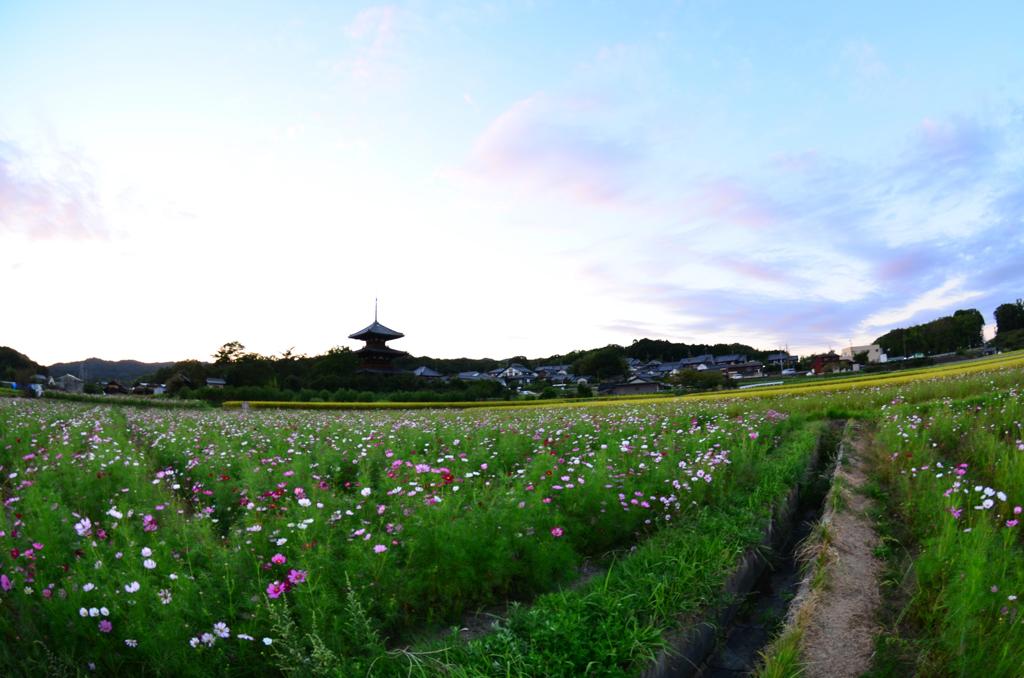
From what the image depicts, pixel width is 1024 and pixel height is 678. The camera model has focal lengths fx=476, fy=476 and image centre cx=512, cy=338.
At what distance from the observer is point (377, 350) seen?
44938mm

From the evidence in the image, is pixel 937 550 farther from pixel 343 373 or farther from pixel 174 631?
pixel 343 373

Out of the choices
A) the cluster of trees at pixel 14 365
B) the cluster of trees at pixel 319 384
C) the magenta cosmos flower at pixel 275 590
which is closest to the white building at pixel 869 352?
the cluster of trees at pixel 319 384

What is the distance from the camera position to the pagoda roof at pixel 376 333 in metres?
45.0

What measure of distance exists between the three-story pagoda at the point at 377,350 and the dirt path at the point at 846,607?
1637 inches

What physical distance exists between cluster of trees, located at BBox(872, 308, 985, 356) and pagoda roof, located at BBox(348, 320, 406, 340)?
7723cm

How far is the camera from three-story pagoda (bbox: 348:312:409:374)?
4469 centimetres

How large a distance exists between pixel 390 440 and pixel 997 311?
342 feet

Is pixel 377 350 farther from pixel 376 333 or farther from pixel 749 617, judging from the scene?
pixel 749 617

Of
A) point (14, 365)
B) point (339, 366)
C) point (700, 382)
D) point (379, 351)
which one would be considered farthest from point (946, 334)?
Result: point (14, 365)

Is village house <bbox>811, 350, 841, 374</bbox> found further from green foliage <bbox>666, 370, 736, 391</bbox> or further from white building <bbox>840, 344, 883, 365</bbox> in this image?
green foliage <bbox>666, 370, 736, 391</bbox>

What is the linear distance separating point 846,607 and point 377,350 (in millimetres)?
44141

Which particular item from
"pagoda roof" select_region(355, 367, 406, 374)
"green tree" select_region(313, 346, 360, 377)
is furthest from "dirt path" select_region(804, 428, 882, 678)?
"green tree" select_region(313, 346, 360, 377)

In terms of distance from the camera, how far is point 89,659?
8.78 feet

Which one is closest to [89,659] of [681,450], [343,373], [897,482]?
[681,450]
